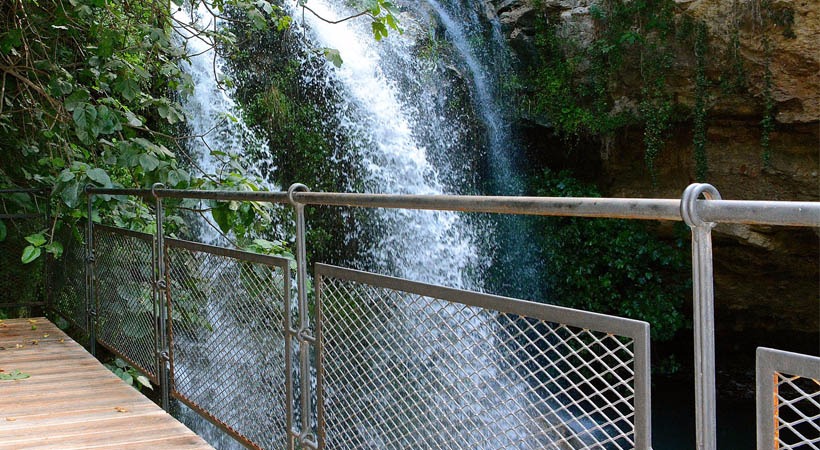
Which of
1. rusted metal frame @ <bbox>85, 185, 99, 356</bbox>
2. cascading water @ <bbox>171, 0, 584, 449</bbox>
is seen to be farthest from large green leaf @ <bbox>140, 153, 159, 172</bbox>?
cascading water @ <bbox>171, 0, 584, 449</bbox>

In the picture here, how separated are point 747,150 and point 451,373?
29.7 feet

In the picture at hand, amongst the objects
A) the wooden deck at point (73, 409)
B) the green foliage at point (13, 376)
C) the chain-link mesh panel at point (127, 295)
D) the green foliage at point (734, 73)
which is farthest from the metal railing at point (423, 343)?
the green foliage at point (734, 73)

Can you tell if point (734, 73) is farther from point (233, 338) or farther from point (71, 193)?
point (233, 338)

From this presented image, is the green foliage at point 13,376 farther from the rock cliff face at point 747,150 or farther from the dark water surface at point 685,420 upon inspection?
the rock cliff face at point 747,150

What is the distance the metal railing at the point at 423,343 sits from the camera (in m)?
1.18

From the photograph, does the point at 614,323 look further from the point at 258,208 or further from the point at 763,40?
the point at 763,40

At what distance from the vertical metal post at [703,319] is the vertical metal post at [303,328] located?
4.20ft

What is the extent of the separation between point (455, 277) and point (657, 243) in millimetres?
2893

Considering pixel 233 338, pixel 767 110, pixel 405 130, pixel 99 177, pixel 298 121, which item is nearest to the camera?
pixel 233 338

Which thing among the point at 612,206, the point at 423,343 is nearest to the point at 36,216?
the point at 423,343

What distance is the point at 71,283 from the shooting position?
4.79 m

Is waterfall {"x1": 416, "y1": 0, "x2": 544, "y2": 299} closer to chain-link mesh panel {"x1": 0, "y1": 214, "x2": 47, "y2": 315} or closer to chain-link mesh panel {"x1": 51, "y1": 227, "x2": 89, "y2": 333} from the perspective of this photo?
chain-link mesh panel {"x1": 0, "y1": 214, "x2": 47, "y2": 315}

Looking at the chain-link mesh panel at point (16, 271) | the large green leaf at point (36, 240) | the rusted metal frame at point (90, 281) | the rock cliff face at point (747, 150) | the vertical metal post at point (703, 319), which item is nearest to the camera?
the vertical metal post at point (703, 319)

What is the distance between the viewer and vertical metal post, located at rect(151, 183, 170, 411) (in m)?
3.31
